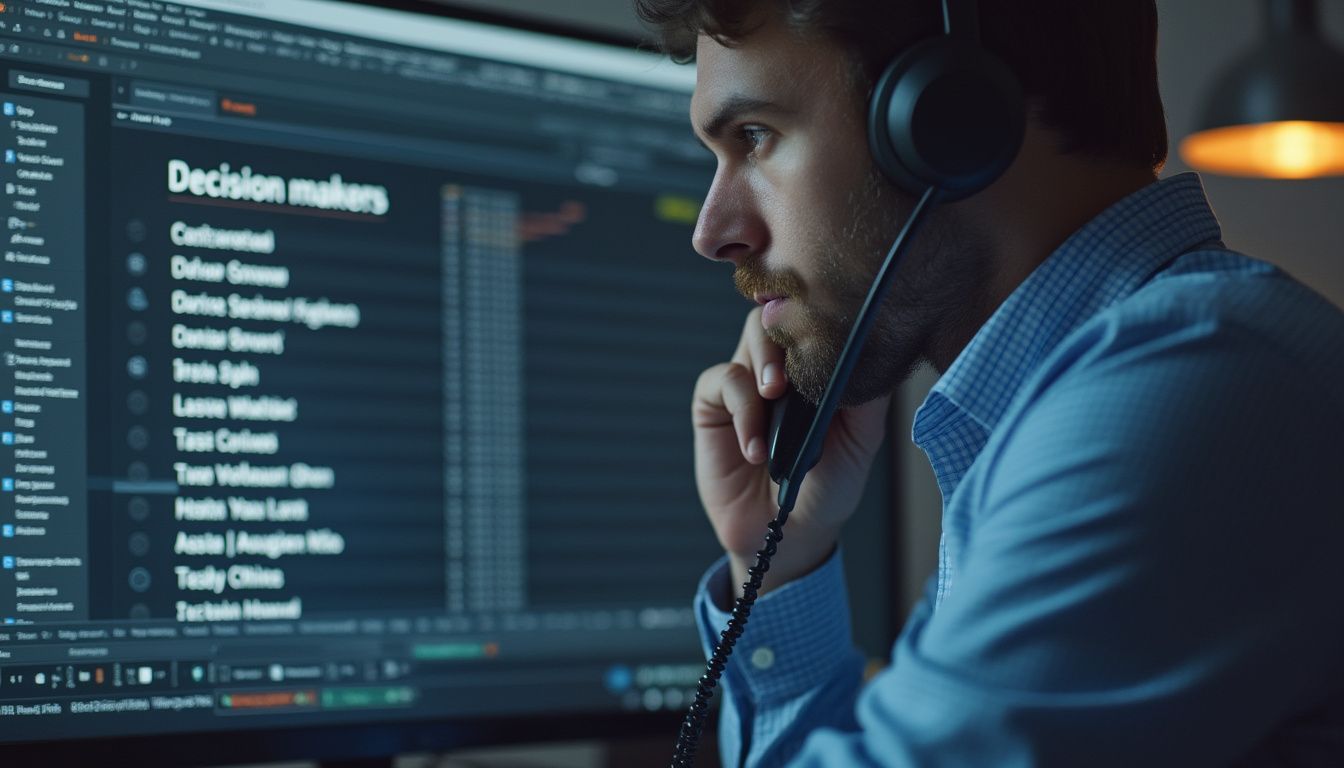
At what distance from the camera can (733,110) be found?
839 millimetres

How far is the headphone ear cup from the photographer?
0.72 meters

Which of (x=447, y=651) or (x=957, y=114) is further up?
(x=957, y=114)

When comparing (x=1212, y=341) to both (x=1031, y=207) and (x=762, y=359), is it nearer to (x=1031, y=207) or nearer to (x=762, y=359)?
(x=1031, y=207)

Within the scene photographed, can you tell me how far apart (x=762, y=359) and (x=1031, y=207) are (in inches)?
10.6

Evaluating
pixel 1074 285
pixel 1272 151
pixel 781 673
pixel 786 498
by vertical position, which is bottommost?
pixel 781 673

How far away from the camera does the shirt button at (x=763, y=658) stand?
1.03m

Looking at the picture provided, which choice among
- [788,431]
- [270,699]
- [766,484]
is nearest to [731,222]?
[788,431]

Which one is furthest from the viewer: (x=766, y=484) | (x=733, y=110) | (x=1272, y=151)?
(x=1272, y=151)

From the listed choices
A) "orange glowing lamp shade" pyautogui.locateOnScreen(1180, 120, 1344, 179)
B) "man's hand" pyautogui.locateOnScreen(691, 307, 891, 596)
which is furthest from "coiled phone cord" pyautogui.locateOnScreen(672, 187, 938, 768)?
"orange glowing lamp shade" pyautogui.locateOnScreen(1180, 120, 1344, 179)

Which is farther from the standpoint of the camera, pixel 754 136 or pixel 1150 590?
pixel 754 136

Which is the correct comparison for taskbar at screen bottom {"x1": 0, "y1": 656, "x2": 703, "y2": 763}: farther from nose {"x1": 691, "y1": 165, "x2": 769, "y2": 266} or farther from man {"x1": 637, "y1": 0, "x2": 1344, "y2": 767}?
nose {"x1": 691, "y1": 165, "x2": 769, "y2": 266}

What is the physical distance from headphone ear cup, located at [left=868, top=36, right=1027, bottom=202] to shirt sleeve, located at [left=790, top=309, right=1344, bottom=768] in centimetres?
21

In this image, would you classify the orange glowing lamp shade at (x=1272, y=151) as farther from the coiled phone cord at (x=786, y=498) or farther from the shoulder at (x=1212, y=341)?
the shoulder at (x=1212, y=341)

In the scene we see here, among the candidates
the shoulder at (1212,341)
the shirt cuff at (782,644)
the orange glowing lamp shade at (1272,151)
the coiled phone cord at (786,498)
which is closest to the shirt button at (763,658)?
the shirt cuff at (782,644)
